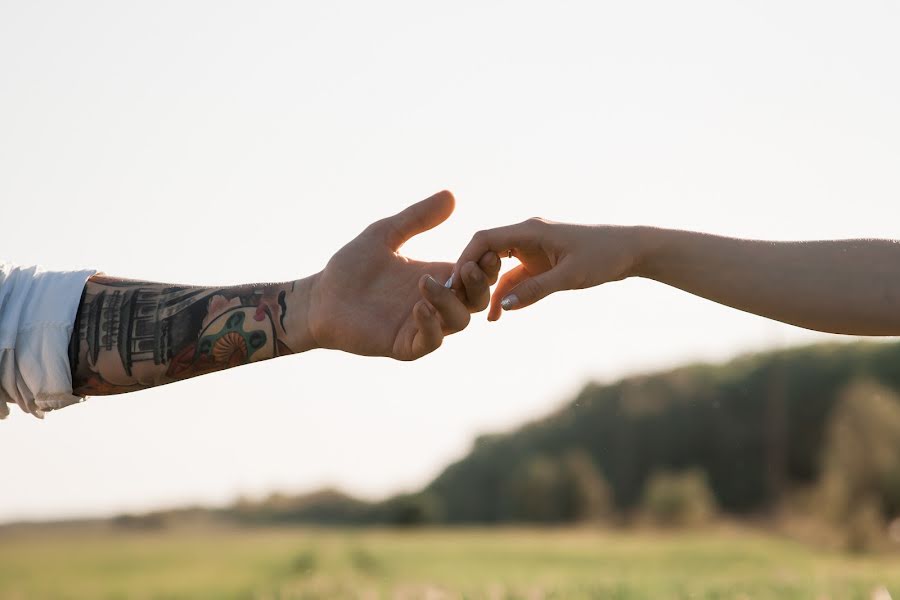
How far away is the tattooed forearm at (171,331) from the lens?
2.81 meters

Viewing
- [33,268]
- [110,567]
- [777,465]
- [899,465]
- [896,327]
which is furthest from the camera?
[777,465]

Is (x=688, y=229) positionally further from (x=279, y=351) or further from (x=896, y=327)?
(x=279, y=351)

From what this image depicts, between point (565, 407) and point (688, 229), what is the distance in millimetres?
25010

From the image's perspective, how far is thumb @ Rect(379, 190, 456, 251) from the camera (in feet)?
9.34

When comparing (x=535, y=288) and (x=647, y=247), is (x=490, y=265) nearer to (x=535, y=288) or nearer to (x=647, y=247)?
(x=535, y=288)

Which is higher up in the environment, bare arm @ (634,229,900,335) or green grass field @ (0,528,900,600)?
bare arm @ (634,229,900,335)

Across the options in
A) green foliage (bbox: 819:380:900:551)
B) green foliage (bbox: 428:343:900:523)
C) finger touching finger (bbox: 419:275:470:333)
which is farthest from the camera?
green foliage (bbox: 428:343:900:523)

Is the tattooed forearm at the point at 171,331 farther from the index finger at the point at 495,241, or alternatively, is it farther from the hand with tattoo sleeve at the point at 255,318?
the index finger at the point at 495,241

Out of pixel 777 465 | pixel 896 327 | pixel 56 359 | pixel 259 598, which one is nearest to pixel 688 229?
pixel 896 327

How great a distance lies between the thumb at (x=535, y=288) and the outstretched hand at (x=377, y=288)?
34cm

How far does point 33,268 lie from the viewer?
276 cm

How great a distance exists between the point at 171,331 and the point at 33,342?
391 mm

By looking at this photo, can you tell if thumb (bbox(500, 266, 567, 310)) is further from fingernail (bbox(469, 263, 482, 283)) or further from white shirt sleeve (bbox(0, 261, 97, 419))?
white shirt sleeve (bbox(0, 261, 97, 419))

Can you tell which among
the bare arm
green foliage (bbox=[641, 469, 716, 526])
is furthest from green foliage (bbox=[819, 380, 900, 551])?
the bare arm
